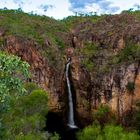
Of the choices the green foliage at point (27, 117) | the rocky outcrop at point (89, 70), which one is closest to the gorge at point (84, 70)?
the rocky outcrop at point (89, 70)

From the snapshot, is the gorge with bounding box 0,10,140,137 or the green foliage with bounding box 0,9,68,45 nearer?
the gorge with bounding box 0,10,140,137

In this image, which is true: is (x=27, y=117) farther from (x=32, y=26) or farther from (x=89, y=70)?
(x=32, y=26)

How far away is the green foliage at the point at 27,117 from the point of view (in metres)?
22.2

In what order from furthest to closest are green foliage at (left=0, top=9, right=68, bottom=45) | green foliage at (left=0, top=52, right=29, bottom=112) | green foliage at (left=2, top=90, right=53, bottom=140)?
green foliage at (left=0, top=9, right=68, bottom=45), green foliage at (left=2, top=90, right=53, bottom=140), green foliage at (left=0, top=52, right=29, bottom=112)

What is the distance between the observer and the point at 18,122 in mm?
22828

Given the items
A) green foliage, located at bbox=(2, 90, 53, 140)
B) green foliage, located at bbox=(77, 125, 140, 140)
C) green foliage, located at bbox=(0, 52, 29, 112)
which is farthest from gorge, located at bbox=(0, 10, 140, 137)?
green foliage, located at bbox=(0, 52, 29, 112)

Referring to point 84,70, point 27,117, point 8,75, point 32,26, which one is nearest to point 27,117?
point 27,117

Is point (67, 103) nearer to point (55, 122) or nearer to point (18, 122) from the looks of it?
point (55, 122)

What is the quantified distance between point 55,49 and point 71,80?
11.4ft

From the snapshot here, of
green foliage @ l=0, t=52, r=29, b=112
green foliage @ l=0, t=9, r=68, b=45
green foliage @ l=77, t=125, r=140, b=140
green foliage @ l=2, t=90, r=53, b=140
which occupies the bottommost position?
green foliage @ l=77, t=125, r=140, b=140

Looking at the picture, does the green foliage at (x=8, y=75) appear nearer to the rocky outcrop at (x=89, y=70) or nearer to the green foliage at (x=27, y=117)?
the green foliage at (x=27, y=117)

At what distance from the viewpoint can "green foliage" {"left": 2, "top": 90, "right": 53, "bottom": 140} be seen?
72.8ft

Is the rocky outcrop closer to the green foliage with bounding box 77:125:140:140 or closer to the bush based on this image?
the green foliage with bounding box 77:125:140:140

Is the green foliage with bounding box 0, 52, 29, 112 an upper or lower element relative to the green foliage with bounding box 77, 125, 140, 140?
upper
